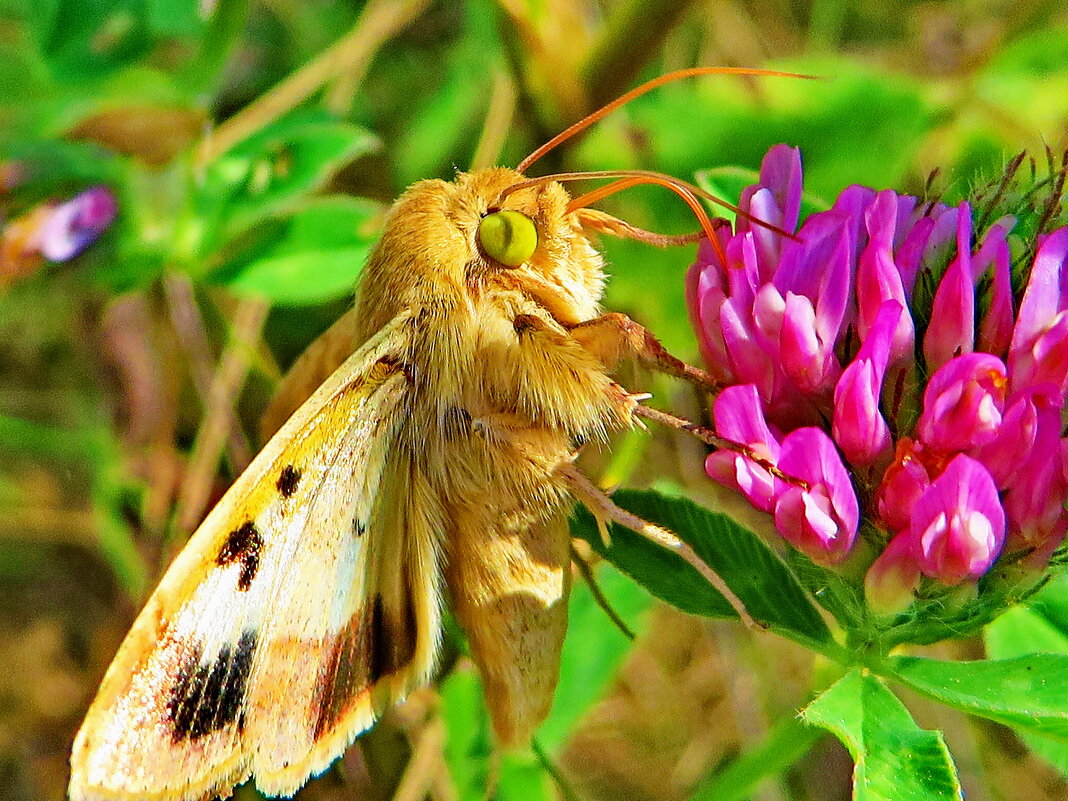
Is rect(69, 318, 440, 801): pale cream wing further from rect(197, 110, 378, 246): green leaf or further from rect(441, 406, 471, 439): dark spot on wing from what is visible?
rect(197, 110, 378, 246): green leaf

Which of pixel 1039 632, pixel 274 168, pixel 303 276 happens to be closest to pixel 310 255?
pixel 303 276

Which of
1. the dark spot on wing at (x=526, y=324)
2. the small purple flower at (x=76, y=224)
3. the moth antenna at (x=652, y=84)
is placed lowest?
the small purple flower at (x=76, y=224)

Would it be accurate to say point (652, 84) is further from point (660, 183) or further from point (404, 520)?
point (404, 520)

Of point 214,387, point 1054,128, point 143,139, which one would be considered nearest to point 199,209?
point 143,139

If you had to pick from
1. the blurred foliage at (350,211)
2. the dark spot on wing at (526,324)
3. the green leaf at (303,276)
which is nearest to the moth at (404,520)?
the dark spot on wing at (526,324)

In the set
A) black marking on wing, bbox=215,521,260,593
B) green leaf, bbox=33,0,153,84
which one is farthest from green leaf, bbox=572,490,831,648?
green leaf, bbox=33,0,153,84

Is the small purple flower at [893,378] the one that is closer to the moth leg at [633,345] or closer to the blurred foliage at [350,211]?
the moth leg at [633,345]

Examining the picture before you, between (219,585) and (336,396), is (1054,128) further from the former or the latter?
(219,585)
